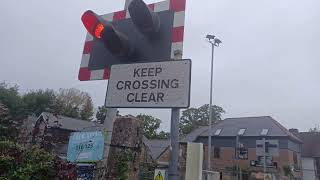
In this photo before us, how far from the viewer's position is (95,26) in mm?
3441

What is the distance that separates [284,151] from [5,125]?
148 ft

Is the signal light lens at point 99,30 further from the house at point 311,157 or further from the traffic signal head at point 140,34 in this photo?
the house at point 311,157

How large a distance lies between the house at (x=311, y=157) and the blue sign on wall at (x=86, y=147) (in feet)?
180

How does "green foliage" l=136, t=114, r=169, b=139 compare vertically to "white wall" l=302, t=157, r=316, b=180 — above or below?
above

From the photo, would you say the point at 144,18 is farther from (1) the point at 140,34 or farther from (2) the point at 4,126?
(2) the point at 4,126

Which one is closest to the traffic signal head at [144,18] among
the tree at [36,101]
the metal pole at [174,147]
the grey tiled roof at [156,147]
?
the metal pole at [174,147]

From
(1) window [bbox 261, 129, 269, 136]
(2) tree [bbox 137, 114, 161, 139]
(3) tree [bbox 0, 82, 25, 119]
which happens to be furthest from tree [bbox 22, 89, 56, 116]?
(1) window [bbox 261, 129, 269, 136]

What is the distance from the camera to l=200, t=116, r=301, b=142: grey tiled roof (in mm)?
45250

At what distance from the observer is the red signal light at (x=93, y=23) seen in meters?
3.43

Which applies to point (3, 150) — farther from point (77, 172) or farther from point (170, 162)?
point (170, 162)

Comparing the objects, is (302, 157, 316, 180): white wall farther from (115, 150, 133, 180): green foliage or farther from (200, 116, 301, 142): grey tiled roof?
(115, 150, 133, 180): green foliage

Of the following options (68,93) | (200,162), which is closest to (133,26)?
(200,162)

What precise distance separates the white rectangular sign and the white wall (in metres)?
54.8

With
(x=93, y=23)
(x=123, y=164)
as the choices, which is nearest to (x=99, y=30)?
(x=93, y=23)
